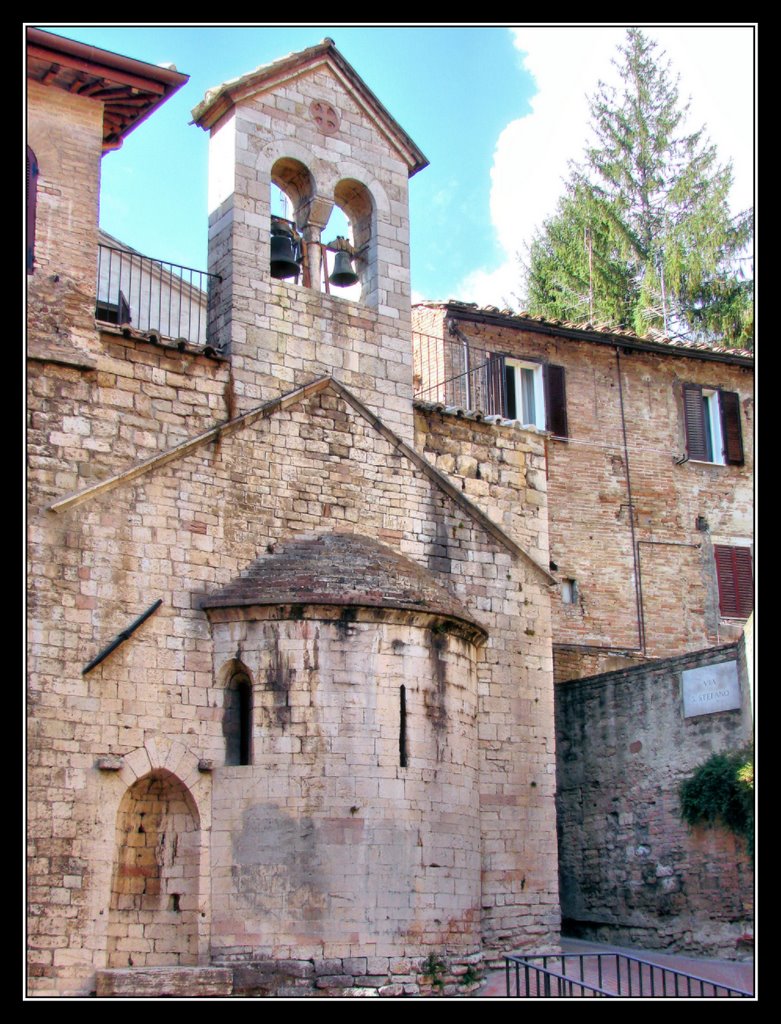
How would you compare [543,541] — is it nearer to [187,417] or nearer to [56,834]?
[187,417]

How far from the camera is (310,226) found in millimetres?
17391

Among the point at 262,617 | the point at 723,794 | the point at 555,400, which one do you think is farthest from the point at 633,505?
the point at 262,617

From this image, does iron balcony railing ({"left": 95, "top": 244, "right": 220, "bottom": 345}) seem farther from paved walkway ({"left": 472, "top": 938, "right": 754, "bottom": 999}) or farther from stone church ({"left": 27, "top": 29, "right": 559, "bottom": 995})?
paved walkway ({"left": 472, "top": 938, "right": 754, "bottom": 999})

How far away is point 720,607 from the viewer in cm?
2328

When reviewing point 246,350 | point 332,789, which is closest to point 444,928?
point 332,789

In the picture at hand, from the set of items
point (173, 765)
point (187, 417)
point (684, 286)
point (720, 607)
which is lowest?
point (173, 765)

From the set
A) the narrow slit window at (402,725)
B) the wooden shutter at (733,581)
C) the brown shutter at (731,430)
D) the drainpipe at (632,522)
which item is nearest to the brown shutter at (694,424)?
the brown shutter at (731,430)

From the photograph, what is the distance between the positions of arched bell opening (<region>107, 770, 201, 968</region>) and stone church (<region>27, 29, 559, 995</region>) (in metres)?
0.03

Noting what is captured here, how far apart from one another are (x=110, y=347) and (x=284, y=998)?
7177 mm

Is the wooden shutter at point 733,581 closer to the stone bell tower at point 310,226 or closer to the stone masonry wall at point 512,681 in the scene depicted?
the stone masonry wall at point 512,681

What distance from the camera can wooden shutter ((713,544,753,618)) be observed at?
2334cm

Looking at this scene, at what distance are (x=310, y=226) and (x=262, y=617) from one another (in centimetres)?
558

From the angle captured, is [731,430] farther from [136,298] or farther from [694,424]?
[136,298]

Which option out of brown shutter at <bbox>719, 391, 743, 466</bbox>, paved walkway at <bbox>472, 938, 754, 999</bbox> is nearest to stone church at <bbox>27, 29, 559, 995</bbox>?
paved walkway at <bbox>472, 938, 754, 999</bbox>
